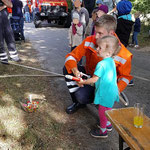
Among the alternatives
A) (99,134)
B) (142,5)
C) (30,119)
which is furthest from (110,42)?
(142,5)

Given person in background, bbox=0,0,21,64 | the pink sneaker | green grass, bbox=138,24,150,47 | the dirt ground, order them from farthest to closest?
green grass, bbox=138,24,150,47
person in background, bbox=0,0,21,64
the pink sneaker
the dirt ground

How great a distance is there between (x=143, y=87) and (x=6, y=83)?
2747mm

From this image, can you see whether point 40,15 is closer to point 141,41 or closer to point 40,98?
point 141,41

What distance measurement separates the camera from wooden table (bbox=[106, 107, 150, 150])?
4.40 feet

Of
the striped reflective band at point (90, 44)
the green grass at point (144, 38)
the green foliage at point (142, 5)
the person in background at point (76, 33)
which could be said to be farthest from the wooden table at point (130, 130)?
the green foliage at point (142, 5)

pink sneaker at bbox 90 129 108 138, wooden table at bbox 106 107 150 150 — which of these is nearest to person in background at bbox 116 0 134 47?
pink sneaker at bbox 90 129 108 138

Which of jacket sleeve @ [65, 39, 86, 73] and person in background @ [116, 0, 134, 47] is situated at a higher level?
person in background @ [116, 0, 134, 47]

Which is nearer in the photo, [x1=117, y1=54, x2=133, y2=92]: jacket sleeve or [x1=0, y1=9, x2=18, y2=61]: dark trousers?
[x1=117, y1=54, x2=133, y2=92]: jacket sleeve

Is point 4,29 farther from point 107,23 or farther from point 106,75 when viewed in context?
point 106,75

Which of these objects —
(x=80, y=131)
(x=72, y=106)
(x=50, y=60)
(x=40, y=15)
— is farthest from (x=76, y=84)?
(x=40, y=15)

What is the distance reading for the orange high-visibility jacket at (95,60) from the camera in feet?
7.66

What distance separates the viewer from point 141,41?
344 inches

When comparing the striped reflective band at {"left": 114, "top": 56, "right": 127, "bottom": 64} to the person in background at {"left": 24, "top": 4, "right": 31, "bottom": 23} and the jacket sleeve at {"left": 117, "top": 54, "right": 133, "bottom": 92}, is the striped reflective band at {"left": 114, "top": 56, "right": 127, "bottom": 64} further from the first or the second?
the person in background at {"left": 24, "top": 4, "right": 31, "bottom": 23}

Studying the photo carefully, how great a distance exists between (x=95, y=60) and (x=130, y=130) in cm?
124
